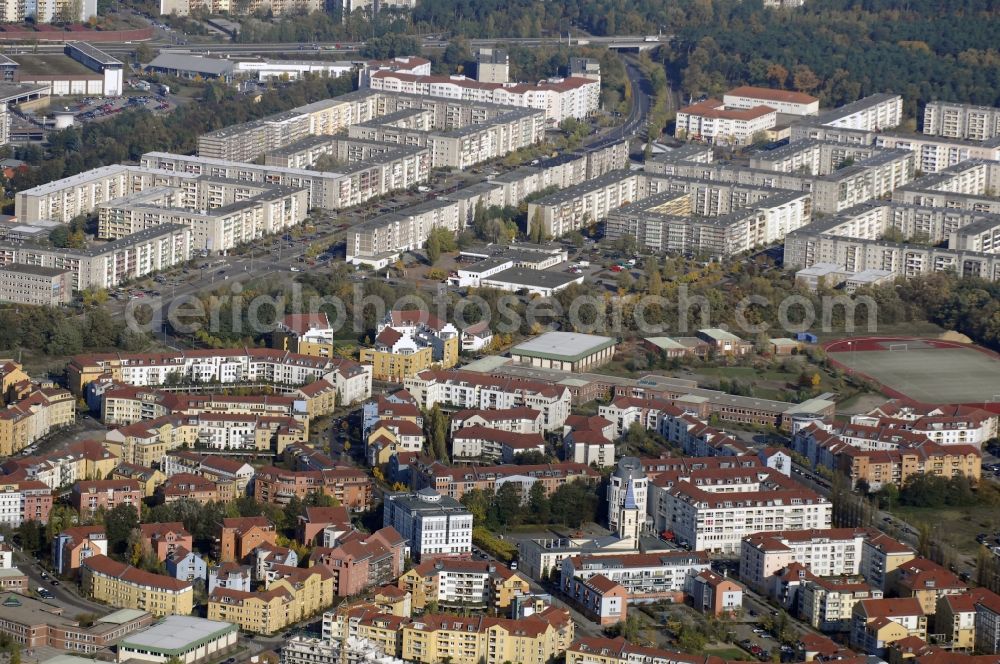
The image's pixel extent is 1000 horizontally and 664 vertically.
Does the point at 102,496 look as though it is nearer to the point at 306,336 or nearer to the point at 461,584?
the point at 461,584

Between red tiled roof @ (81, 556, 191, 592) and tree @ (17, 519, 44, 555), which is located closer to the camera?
red tiled roof @ (81, 556, 191, 592)

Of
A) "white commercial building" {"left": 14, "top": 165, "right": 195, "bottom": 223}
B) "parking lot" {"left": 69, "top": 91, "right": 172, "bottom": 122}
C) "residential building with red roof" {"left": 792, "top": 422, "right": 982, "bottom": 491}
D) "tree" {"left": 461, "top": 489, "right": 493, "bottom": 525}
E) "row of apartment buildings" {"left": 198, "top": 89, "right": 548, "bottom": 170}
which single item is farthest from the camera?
"parking lot" {"left": 69, "top": 91, "right": 172, "bottom": 122}

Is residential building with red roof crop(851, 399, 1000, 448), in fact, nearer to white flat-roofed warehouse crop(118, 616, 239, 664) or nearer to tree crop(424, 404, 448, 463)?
tree crop(424, 404, 448, 463)

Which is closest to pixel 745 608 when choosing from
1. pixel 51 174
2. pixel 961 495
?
pixel 961 495

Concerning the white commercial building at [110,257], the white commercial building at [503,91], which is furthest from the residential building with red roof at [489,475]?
the white commercial building at [503,91]

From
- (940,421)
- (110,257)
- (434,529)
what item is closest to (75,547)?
(434,529)

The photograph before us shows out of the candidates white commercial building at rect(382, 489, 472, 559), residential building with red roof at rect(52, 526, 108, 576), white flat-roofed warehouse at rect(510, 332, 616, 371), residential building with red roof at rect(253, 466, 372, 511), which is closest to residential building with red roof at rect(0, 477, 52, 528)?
residential building with red roof at rect(52, 526, 108, 576)
